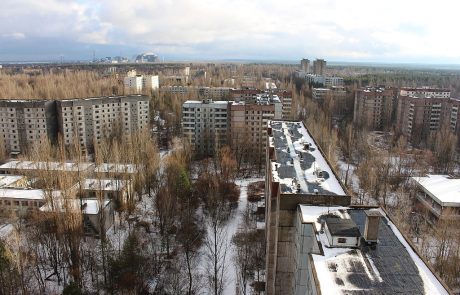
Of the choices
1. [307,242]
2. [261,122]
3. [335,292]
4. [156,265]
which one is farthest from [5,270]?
[261,122]

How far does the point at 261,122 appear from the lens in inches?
1067

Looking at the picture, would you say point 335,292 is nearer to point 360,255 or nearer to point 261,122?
point 360,255

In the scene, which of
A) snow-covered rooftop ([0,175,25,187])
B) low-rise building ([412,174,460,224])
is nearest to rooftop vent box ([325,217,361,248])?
low-rise building ([412,174,460,224])

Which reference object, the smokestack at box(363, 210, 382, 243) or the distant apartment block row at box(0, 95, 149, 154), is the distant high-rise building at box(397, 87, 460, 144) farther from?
the smokestack at box(363, 210, 382, 243)

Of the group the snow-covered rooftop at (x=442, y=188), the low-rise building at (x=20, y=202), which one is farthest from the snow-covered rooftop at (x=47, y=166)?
the snow-covered rooftop at (x=442, y=188)

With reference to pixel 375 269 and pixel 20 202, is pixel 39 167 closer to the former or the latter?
pixel 20 202

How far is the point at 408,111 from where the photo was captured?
34.4 meters

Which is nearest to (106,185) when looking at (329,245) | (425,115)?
(329,245)

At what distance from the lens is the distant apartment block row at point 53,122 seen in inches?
1075

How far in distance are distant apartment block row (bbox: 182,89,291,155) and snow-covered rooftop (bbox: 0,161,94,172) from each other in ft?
29.6

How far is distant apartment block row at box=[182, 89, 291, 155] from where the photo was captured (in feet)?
88.6

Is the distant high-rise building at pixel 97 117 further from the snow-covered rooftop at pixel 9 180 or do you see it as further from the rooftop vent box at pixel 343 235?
the rooftop vent box at pixel 343 235

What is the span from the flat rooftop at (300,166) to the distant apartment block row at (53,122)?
1680 cm

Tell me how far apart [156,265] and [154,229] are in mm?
3212
